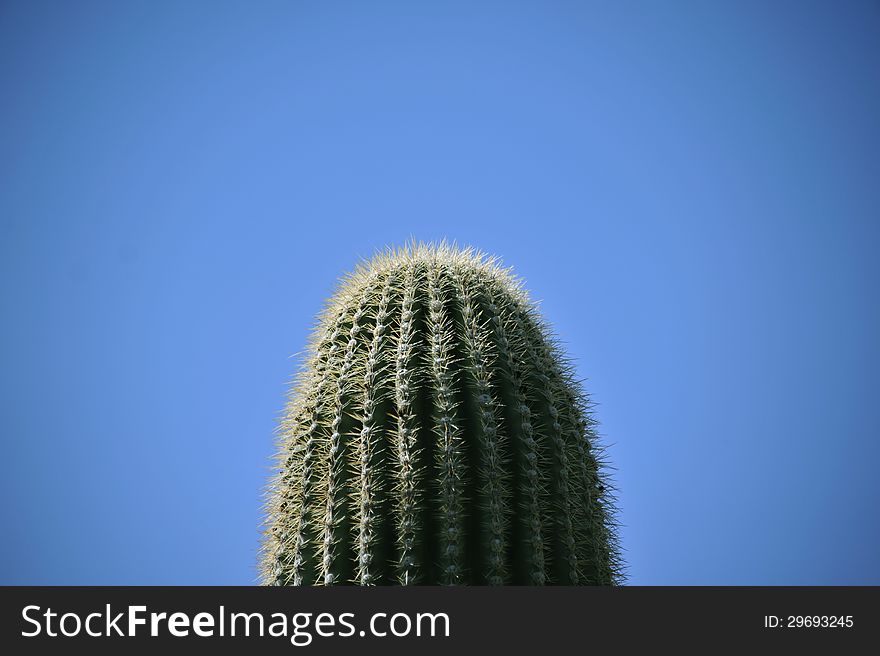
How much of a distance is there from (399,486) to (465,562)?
1.66 ft

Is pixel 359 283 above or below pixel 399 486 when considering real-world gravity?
above

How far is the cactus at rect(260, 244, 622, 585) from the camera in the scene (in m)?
4.50

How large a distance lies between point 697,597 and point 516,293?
2.12 meters

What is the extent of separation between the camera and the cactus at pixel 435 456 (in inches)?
177

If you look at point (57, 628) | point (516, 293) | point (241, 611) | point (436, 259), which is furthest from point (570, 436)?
point (57, 628)

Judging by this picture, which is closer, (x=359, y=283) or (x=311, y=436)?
(x=311, y=436)

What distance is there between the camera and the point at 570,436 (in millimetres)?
5117

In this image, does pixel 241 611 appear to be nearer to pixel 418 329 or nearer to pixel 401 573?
pixel 401 573

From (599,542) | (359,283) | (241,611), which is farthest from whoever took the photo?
(359,283)

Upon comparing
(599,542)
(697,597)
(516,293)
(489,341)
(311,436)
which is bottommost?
(697,597)

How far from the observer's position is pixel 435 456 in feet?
15.0

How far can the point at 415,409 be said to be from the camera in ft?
15.3

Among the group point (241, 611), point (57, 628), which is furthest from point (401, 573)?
point (57, 628)

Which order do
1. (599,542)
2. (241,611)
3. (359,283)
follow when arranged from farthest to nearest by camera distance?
(359,283) < (599,542) < (241,611)
